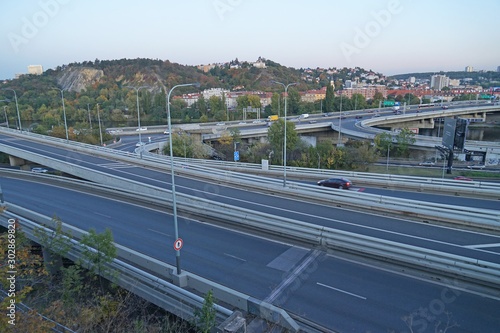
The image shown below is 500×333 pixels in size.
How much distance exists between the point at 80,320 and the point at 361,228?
33.1ft

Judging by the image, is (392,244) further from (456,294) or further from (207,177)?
(207,177)

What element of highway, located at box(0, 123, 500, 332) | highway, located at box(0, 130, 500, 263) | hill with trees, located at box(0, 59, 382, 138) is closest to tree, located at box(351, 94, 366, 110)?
hill with trees, located at box(0, 59, 382, 138)

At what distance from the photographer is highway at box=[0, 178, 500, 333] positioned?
7.96 metres

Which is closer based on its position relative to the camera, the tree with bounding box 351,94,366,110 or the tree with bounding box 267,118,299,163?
the tree with bounding box 267,118,299,163

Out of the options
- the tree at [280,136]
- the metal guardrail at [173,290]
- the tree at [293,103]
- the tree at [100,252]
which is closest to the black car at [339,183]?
the metal guardrail at [173,290]

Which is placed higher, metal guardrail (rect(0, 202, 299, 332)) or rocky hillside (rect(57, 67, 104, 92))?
rocky hillside (rect(57, 67, 104, 92))

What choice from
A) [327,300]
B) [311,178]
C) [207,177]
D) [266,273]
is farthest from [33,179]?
[327,300]

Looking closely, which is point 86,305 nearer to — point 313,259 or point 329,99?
point 313,259

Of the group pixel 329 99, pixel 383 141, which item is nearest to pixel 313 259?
pixel 383 141

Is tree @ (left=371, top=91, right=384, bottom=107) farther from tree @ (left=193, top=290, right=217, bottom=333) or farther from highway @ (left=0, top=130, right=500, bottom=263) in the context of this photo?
tree @ (left=193, top=290, right=217, bottom=333)

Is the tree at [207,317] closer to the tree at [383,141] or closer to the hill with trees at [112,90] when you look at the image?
the tree at [383,141]

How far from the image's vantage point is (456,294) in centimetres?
884

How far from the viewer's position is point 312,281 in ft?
32.0

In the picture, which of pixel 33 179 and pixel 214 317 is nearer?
pixel 214 317
